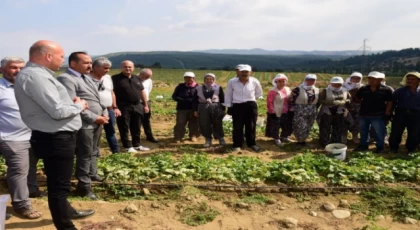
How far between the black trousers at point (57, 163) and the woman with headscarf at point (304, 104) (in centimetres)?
540

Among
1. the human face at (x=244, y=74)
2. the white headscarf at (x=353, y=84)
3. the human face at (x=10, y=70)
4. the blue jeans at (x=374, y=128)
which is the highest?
the human face at (x=10, y=70)

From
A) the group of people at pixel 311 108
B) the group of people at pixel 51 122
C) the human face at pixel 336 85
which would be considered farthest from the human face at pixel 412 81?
the group of people at pixel 51 122

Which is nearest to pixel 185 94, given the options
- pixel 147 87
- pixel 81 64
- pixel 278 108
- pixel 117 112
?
pixel 147 87

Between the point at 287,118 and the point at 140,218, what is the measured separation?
4982mm

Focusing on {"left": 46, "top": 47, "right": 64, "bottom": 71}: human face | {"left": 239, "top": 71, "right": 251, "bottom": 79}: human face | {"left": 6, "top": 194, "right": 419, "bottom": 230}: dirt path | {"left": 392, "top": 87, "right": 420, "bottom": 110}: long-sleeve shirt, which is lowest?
{"left": 6, "top": 194, "right": 419, "bottom": 230}: dirt path

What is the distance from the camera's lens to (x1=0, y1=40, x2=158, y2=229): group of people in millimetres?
3076

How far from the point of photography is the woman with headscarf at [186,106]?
8.23 meters

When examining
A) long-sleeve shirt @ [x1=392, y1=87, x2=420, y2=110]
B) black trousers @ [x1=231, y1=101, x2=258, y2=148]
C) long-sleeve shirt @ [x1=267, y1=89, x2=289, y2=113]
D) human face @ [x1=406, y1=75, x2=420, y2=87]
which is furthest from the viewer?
long-sleeve shirt @ [x1=267, y1=89, x2=289, y2=113]

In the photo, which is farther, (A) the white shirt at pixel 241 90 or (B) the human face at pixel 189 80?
(B) the human face at pixel 189 80

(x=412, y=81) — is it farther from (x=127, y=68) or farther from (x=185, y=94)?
(x=127, y=68)

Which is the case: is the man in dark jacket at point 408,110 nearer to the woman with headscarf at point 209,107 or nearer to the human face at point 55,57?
the woman with headscarf at point 209,107

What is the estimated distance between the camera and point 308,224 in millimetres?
4105

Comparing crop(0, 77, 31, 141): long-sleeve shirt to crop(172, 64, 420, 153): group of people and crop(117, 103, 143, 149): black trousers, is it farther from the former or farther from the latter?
crop(172, 64, 420, 153): group of people

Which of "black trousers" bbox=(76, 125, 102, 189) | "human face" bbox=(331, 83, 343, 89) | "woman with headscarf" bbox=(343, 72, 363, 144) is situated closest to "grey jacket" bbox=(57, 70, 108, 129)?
"black trousers" bbox=(76, 125, 102, 189)
